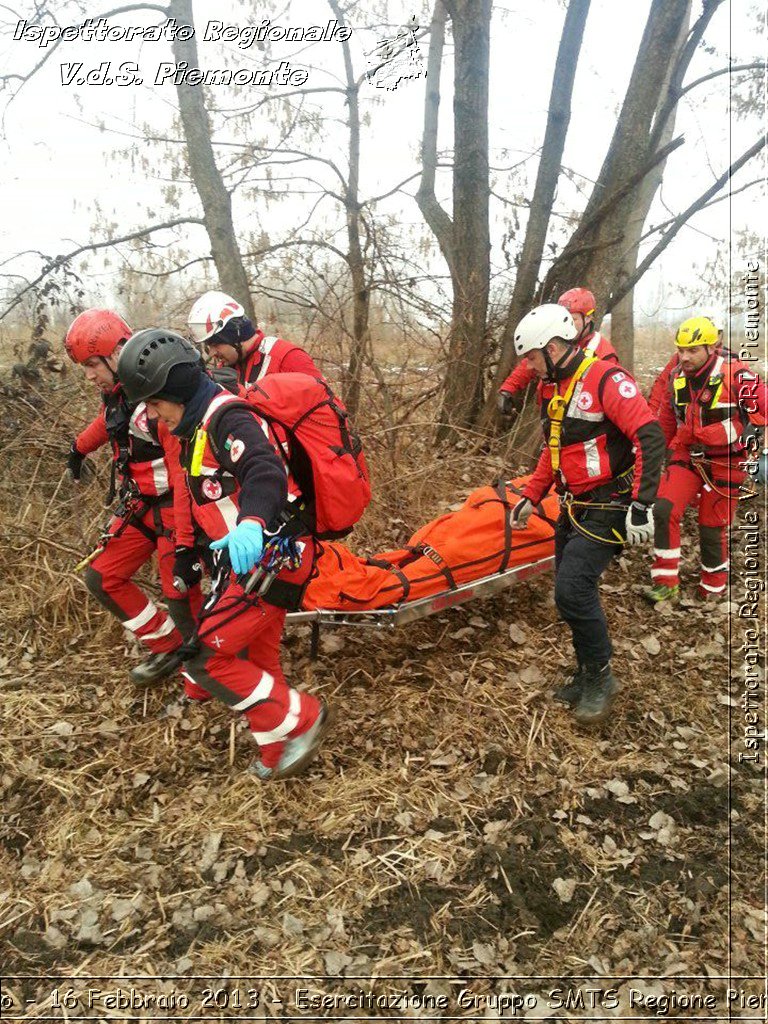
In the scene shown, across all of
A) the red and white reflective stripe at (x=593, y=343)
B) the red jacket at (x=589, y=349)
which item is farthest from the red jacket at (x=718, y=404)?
the red and white reflective stripe at (x=593, y=343)

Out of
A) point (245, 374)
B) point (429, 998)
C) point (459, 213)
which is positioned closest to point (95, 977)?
point (429, 998)

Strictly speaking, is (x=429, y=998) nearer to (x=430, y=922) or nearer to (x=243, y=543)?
(x=430, y=922)

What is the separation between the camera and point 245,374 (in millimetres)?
4082

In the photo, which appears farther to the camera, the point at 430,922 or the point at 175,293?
the point at 175,293

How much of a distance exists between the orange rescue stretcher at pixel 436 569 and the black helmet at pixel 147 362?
156cm

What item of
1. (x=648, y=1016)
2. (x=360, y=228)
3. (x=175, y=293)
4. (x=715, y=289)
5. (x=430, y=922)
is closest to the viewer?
(x=648, y=1016)

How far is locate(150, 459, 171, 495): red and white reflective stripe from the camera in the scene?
12.3 feet

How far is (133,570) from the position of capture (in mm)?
4023

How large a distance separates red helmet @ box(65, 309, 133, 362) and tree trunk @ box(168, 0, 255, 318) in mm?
2966

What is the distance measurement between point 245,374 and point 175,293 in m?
3.70

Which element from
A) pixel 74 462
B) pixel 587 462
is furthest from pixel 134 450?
pixel 587 462

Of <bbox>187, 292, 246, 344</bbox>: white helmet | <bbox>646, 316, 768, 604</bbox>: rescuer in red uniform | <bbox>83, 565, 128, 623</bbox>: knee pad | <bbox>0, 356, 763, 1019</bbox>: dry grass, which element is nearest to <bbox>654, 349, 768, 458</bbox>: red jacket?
<bbox>646, 316, 768, 604</bbox>: rescuer in red uniform

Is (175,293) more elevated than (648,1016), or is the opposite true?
(175,293)

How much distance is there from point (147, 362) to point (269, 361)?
5.18ft
